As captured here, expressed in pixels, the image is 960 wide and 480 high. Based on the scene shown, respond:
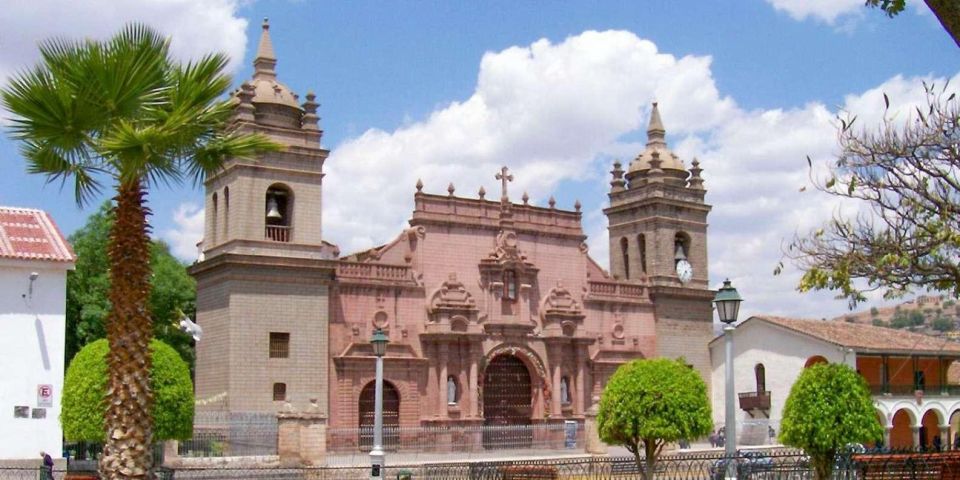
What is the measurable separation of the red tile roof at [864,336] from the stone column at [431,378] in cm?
1321

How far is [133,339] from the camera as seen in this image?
14102 millimetres

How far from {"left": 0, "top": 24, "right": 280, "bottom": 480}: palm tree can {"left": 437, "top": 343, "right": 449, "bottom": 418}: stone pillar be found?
21523 mm

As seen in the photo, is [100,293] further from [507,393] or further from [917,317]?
[917,317]

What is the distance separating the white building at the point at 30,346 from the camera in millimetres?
22906

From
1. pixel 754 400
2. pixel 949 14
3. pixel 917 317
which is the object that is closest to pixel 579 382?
pixel 754 400

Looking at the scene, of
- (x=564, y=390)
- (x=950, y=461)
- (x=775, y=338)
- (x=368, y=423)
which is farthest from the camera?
(x=775, y=338)

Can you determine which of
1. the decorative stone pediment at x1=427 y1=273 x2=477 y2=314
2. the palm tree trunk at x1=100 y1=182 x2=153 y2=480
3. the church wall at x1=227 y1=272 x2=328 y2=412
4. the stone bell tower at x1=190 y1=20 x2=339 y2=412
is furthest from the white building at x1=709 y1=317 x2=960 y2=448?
the palm tree trunk at x1=100 y1=182 x2=153 y2=480

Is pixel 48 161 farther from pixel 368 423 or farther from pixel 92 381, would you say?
pixel 368 423

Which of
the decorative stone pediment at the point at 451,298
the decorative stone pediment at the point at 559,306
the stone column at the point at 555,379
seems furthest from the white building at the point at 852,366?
the decorative stone pediment at the point at 451,298

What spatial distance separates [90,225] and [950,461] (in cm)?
3315

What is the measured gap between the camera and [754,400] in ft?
136

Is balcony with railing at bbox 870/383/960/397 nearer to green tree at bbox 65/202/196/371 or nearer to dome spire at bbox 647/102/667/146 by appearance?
dome spire at bbox 647/102/667/146

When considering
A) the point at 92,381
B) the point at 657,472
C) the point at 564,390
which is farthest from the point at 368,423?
the point at 92,381

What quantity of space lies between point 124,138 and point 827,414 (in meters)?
12.0
